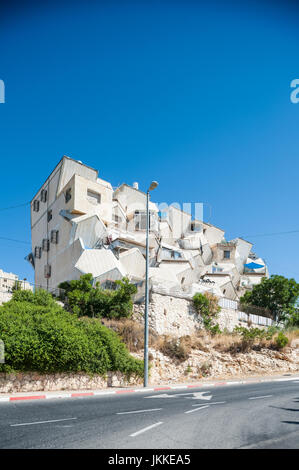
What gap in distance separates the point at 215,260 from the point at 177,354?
41.8 metres

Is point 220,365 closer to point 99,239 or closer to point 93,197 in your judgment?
point 99,239

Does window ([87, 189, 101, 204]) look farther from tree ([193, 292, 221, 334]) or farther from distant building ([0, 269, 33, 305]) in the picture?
distant building ([0, 269, 33, 305])

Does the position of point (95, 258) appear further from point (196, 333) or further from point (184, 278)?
point (184, 278)

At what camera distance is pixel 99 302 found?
24.9 metres

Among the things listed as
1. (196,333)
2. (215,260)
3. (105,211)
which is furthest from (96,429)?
(215,260)

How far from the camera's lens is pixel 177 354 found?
23609mm

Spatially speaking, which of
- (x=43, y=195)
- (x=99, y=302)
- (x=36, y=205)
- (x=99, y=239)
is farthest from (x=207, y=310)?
(x=36, y=205)

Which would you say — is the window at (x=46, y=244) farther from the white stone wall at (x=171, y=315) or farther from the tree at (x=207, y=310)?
the tree at (x=207, y=310)

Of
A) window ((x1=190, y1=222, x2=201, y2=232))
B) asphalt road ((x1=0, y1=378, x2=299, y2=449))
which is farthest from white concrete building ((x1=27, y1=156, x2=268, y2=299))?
asphalt road ((x1=0, y1=378, x2=299, y2=449))

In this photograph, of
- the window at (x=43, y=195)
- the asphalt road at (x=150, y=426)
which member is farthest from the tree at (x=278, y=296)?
the asphalt road at (x=150, y=426)

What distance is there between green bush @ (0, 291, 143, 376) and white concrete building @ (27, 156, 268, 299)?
44.2 ft

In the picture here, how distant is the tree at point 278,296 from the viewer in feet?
139

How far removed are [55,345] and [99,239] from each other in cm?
2490
